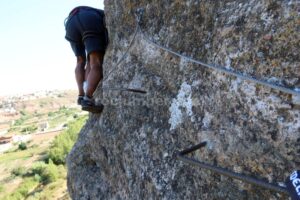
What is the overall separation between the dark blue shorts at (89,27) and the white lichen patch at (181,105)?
1868 mm

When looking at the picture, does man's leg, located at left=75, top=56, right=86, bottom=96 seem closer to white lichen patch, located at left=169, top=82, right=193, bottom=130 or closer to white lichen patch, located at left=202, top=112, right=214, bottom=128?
white lichen patch, located at left=169, top=82, right=193, bottom=130

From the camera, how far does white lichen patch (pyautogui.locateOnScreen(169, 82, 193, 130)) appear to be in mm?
2959

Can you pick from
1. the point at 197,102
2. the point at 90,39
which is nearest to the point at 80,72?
the point at 90,39

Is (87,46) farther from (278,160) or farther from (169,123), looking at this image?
(278,160)

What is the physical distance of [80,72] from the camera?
16.9 ft

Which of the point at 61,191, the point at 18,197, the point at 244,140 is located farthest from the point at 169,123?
the point at 18,197

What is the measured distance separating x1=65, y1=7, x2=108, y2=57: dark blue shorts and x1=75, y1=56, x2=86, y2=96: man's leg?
41 centimetres

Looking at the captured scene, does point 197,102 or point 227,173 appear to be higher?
point 197,102

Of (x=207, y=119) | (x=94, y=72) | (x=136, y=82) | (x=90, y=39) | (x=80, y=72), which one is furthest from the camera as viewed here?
(x=80, y=72)

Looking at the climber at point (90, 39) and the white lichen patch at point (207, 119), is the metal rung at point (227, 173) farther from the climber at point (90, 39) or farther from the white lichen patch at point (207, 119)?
the climber at point (90, 39)

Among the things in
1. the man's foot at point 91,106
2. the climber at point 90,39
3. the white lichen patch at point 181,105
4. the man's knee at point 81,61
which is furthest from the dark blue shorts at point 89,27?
the white lichen patch at point 181,105

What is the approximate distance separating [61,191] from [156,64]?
2396 centimetres

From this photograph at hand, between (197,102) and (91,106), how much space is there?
6.47 feet

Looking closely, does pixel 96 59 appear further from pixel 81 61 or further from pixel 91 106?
pixel 91 106
